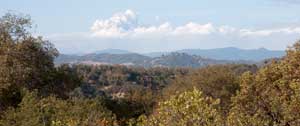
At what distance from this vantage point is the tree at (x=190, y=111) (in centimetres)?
1537

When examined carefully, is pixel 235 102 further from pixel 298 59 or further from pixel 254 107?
pixel 298 59

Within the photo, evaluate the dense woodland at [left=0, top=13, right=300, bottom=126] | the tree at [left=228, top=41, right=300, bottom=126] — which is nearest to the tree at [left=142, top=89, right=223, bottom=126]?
the dense woodland at [left=0, top=13, right=300, bottom=126]

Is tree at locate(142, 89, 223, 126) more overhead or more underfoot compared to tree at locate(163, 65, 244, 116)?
more overhead

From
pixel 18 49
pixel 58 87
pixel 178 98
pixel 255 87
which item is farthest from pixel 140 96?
pixel 178 98

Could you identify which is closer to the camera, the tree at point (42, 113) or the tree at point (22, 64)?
the tree at point (42, 113)

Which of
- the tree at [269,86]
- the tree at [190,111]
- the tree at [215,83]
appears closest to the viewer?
the tree at [190,111]

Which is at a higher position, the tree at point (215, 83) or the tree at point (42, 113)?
the tree at point (42, 113)

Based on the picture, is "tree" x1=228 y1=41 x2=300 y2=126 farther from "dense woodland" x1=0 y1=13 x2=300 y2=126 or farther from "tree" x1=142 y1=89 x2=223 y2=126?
"tree" x1=142 y1=89 x2=223 y2=126

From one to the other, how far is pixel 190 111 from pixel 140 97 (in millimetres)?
68349


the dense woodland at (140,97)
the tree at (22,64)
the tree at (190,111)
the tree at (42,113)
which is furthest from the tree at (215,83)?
the tree at (190,111)

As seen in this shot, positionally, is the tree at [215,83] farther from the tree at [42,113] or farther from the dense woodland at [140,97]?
the tree at [42,113]

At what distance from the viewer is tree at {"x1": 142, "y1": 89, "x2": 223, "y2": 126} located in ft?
50.4

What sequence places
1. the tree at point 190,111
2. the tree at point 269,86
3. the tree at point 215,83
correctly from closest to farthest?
the tree at point 190,111 → the tree at point 269,86 → the tree at point 215,83

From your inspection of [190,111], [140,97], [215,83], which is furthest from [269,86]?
[140,97]
